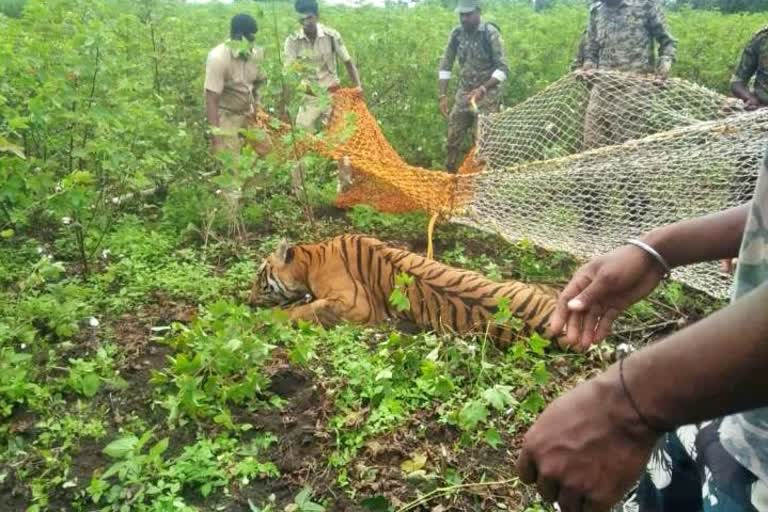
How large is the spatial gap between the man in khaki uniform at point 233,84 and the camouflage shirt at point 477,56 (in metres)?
2.15

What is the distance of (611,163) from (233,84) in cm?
389

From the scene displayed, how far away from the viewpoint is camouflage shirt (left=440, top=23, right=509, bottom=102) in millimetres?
7340

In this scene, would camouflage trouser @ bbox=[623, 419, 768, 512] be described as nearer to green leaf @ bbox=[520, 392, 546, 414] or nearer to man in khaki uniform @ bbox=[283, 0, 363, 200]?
green leaf @ bbox=[520, 392, 546, 414]

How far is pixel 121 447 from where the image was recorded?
2398mm

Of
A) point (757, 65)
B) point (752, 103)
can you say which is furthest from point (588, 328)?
point (757, 65)

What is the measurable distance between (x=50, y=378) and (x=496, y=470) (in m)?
2.03

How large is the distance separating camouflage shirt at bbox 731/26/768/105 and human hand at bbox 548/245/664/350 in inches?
194

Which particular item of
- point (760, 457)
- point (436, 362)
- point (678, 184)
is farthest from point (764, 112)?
point (760, 457)

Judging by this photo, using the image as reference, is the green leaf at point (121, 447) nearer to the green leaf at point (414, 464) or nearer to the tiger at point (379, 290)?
the green leaf at point (414, 464)

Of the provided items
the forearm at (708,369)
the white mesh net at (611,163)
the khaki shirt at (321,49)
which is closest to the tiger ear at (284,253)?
the white mesh net at (611,163)

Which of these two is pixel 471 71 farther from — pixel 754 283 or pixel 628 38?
pixel 754 283

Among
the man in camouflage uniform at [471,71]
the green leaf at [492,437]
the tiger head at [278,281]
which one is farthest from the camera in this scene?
the man in camouflage uniform at [471,71]

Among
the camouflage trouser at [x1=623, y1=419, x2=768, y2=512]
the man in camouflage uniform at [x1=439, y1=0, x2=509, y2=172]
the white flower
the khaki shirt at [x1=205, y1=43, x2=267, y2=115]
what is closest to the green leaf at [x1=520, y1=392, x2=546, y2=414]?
the camouflage trouser at [x1=623, y1=419, x2=768, y2=512]

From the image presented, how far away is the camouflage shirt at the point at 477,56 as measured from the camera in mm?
7340
